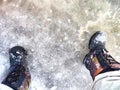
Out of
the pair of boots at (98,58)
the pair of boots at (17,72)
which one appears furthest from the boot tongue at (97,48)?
the pair of boots at (17,72)

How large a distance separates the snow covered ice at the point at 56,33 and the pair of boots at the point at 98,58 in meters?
0.05

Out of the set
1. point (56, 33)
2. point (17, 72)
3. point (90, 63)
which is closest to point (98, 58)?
point (90, 63)

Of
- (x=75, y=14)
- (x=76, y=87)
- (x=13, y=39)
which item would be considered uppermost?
(x=75, y=14)

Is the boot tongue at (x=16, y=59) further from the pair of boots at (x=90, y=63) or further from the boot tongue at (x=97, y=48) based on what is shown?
the boot tongue at (x=97, y=48)

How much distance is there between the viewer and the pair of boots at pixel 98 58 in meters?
1.43

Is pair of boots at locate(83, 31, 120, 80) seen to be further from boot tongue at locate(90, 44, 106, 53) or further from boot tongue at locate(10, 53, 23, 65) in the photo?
boot tongue at locate(10, 53, 23, 65)

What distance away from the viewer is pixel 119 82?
4.35 feet

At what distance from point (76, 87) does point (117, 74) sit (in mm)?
414

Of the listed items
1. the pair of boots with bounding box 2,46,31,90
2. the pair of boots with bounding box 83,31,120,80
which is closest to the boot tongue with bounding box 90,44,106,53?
the pair of boots with bounding box 83,31,120,80

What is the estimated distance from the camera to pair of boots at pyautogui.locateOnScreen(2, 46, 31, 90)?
142cm

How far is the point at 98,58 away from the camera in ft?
5.00

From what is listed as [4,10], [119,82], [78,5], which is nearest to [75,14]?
[78,5]

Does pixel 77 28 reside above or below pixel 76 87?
above

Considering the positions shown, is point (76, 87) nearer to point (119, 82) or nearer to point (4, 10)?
point (119, 82)
